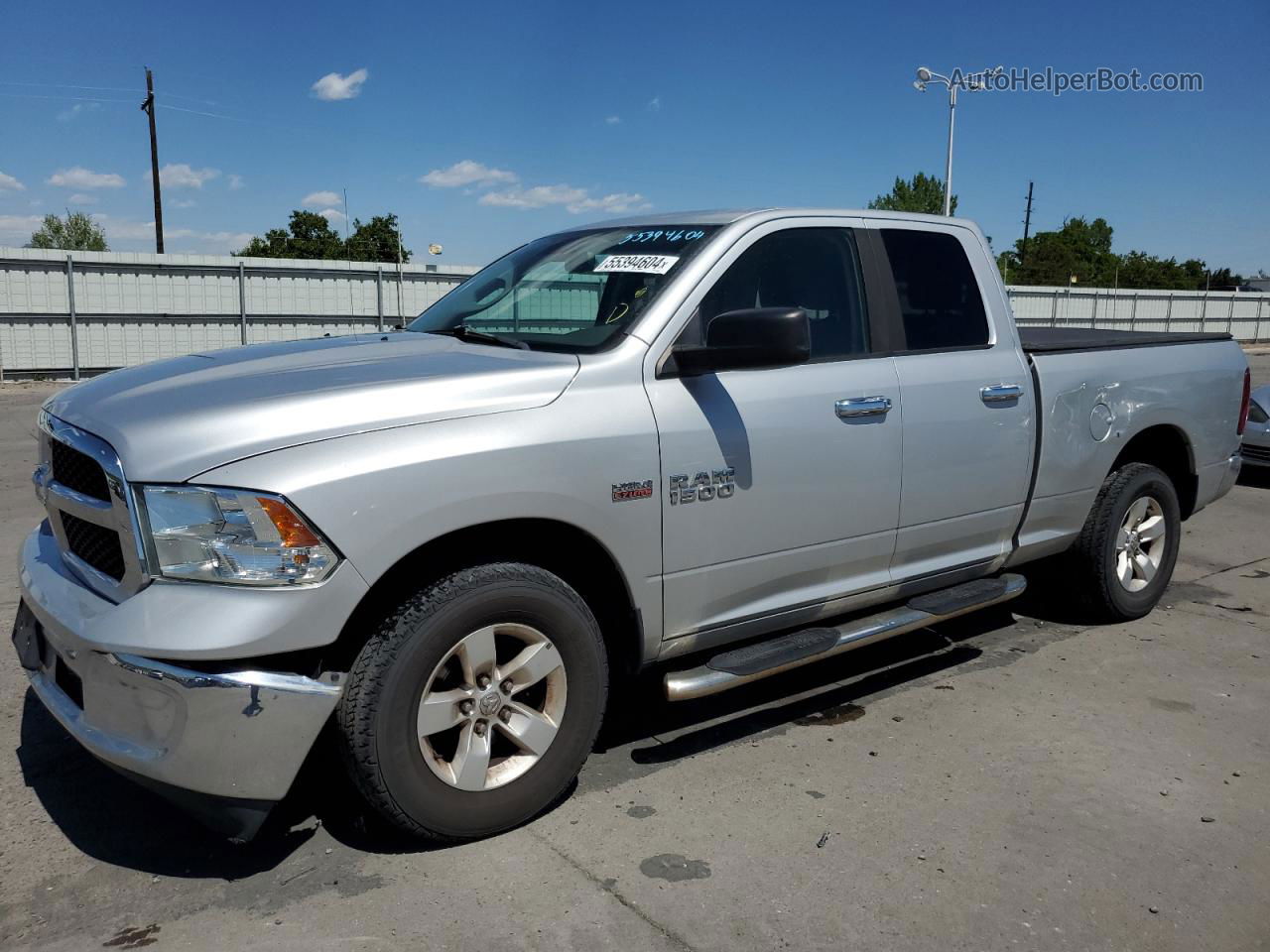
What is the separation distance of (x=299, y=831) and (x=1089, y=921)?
2251 mm

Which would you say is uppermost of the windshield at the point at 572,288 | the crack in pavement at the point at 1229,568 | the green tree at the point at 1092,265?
the green tree at the point at 1092,265

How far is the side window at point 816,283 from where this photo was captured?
3.84 m

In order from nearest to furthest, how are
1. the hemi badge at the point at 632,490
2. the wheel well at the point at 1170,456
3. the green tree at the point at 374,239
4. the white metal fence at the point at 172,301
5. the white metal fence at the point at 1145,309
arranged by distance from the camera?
the hemi badge at the point at 632,490 → the wheel well at the point at 1170,456 → the white metal fence at the point at 172,301 → the white metal fence at the point at 1145,309 → the green tree at the point at 374,239

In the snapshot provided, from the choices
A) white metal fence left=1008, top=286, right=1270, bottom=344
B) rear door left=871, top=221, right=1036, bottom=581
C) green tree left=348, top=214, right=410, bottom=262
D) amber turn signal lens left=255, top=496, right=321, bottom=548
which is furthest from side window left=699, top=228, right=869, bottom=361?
green tree left=348, top=214, right=410, bottom=262

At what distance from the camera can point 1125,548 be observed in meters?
5.38

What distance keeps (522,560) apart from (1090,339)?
3738mm

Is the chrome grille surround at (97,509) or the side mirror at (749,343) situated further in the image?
the side mirror at (749,343)

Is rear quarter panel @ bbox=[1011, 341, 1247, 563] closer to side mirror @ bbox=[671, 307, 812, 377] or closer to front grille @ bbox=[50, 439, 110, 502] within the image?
side mirror @ bbox=[671, 307, 812, 377]

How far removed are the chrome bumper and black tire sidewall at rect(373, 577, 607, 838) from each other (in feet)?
0.67

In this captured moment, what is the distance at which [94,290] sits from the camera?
19688 mm

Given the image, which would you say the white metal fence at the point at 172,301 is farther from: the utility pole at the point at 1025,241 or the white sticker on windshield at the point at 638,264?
the utility pole at the point at 1025,241

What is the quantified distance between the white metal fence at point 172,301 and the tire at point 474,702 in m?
15.2

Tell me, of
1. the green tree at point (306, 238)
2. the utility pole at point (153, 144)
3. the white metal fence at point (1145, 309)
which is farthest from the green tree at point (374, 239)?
the white metal fence at point (1145, 309)

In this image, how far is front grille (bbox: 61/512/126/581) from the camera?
2.79 metres
